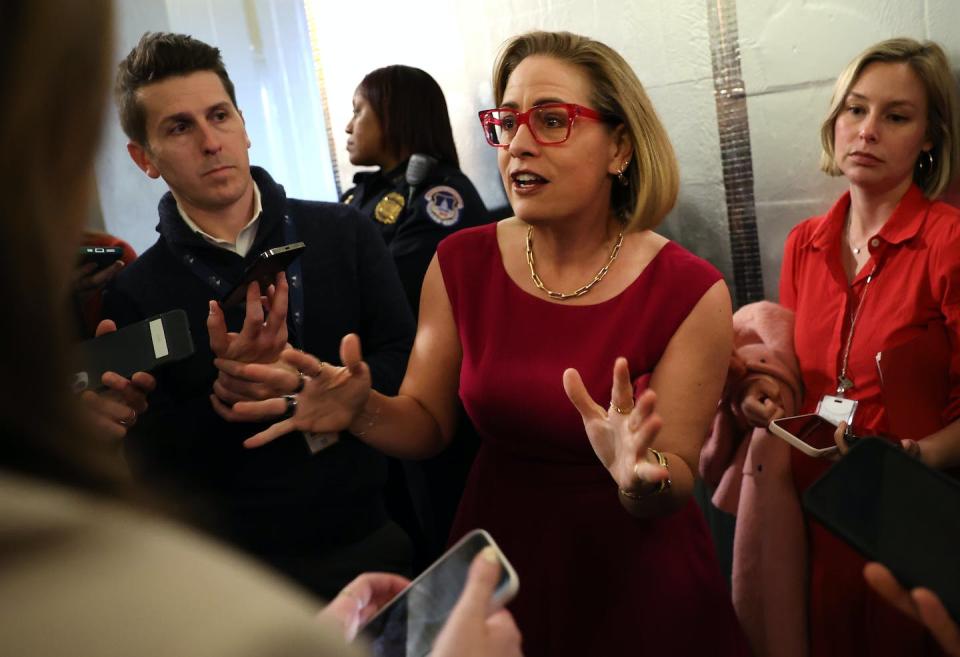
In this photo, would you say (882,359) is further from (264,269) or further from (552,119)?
(264,269)

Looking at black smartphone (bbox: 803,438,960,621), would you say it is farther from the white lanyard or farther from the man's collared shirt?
the man's collared shirt

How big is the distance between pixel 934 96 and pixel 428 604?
183cm

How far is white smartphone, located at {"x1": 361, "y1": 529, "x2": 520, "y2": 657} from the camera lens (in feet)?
2.53

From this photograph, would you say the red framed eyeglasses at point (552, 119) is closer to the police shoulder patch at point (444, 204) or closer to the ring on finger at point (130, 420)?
the ring on finger at point (130, 420)

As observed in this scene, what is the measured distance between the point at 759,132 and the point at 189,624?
95.5 inches

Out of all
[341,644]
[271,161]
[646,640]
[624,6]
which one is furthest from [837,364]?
[271,161]

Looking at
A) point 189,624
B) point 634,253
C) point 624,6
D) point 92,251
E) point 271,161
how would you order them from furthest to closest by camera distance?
point 271,161 → point 624,6 → point 92,251 → point 634,253 → point 189,624

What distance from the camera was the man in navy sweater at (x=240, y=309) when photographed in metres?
1.82

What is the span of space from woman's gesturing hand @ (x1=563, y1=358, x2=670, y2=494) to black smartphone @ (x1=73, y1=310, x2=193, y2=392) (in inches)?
26.8

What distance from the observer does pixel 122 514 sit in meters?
0.47

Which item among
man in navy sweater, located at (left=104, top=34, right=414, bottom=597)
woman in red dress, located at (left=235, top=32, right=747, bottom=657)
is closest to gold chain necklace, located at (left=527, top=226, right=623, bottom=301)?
woman in red dress, located at (left=235, top=32, right=747, bottom=657)

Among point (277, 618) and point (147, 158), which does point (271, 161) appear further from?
point (277, 618)

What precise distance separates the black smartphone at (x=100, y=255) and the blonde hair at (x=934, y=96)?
1.78 metres

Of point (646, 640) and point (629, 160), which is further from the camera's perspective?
point (629, 160)
